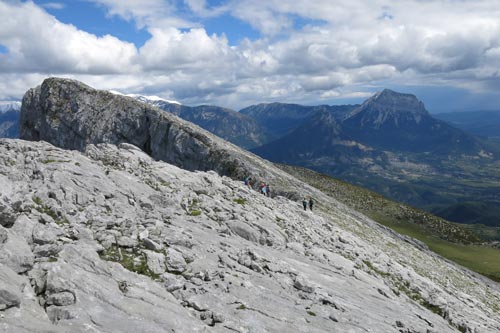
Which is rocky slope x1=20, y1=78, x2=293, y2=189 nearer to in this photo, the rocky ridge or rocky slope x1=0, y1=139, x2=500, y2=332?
the rocky ridge

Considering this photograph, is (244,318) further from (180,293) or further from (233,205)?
(233,205)

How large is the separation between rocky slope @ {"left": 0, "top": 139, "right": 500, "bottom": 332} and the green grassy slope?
6288 cm

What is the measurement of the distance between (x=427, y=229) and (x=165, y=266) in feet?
380

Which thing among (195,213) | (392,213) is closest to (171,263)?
(195,213)

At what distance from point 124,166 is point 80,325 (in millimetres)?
24588

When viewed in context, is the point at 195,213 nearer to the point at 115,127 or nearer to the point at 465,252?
the point at 115,127

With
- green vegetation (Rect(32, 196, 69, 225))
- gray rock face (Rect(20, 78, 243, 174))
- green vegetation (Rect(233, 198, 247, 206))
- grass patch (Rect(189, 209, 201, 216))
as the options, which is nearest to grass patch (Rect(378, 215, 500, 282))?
gray rock face (Rect(20, 78, 243, 174))

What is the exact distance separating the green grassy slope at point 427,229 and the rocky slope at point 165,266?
206ft

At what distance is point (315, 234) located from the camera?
41281mm

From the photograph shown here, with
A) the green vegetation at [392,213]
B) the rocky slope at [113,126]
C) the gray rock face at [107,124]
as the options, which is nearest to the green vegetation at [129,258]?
the rocky slope at [113,126]

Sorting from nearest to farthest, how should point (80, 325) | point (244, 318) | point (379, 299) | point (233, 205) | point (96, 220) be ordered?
point (80, 325)
point (244, 318)
point (96, 220)
point (379, 299)
point (233, 205)

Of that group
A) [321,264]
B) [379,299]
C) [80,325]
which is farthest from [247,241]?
[80,325]

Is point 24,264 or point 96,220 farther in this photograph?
point 96,220

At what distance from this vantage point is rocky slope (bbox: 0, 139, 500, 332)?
17.1 m
